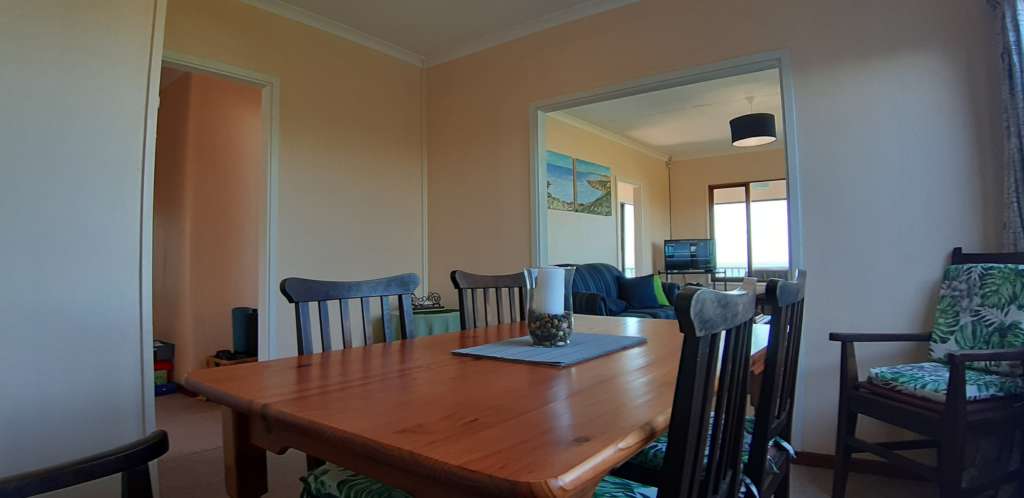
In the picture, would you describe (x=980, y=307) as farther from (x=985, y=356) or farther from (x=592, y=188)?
(x=592, y=188)

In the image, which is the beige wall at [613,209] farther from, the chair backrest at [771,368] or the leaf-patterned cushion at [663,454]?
the chair backrest at [771,368]

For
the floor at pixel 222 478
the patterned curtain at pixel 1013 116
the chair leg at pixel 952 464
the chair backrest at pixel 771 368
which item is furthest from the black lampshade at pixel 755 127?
the chair backrest at pixel 771 368

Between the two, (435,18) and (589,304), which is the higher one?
(435,18)

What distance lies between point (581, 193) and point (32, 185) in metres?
5.00

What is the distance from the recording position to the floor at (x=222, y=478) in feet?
7.17

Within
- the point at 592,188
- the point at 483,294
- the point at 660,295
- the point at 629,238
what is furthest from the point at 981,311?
the point at 629,238

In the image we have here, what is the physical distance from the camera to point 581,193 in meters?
5.98

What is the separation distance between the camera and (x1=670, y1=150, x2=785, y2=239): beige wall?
736cm

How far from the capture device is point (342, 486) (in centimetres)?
111

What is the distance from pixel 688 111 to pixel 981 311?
3947mm

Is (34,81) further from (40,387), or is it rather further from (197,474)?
(197,474)

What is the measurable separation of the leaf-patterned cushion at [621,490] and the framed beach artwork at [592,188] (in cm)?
492

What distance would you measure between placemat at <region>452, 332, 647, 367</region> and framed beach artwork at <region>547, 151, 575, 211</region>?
3947 mm

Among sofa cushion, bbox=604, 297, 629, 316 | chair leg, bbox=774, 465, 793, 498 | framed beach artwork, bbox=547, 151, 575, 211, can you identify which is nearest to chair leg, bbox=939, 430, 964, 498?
chair leg, bbox=774, 465, 793, 498
